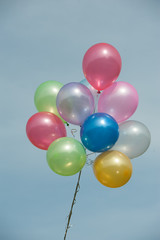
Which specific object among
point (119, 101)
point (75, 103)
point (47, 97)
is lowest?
point (75, 103)

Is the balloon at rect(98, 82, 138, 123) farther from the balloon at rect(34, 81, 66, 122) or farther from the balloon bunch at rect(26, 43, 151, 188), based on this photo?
the balloon at rect(34, 81, 66, 122)

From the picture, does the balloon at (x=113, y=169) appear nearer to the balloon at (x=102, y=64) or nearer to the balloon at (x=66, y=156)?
the balloon at (x=66, y=156)

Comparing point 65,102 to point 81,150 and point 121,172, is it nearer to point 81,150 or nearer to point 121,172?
point 81,150

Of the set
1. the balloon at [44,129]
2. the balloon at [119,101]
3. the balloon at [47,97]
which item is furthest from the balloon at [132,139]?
the balloon at [47,97]

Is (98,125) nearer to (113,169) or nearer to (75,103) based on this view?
(75,103)

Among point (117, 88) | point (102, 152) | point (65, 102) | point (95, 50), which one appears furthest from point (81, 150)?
point (95, 50)

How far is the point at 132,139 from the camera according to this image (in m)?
4.46

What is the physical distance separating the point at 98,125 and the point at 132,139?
0.58m

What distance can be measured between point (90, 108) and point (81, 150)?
1.76 feet

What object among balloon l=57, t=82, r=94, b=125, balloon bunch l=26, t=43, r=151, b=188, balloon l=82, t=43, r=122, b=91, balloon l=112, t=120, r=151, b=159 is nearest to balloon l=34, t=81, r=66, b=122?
balloon bunch l=26, t=43, r=151, b=188

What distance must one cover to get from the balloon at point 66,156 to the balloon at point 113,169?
24 cm

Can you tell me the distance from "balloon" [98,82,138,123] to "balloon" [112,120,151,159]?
0.15 m

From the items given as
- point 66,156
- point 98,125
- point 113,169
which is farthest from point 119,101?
point 66,156

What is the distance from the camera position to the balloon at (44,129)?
175 inches
